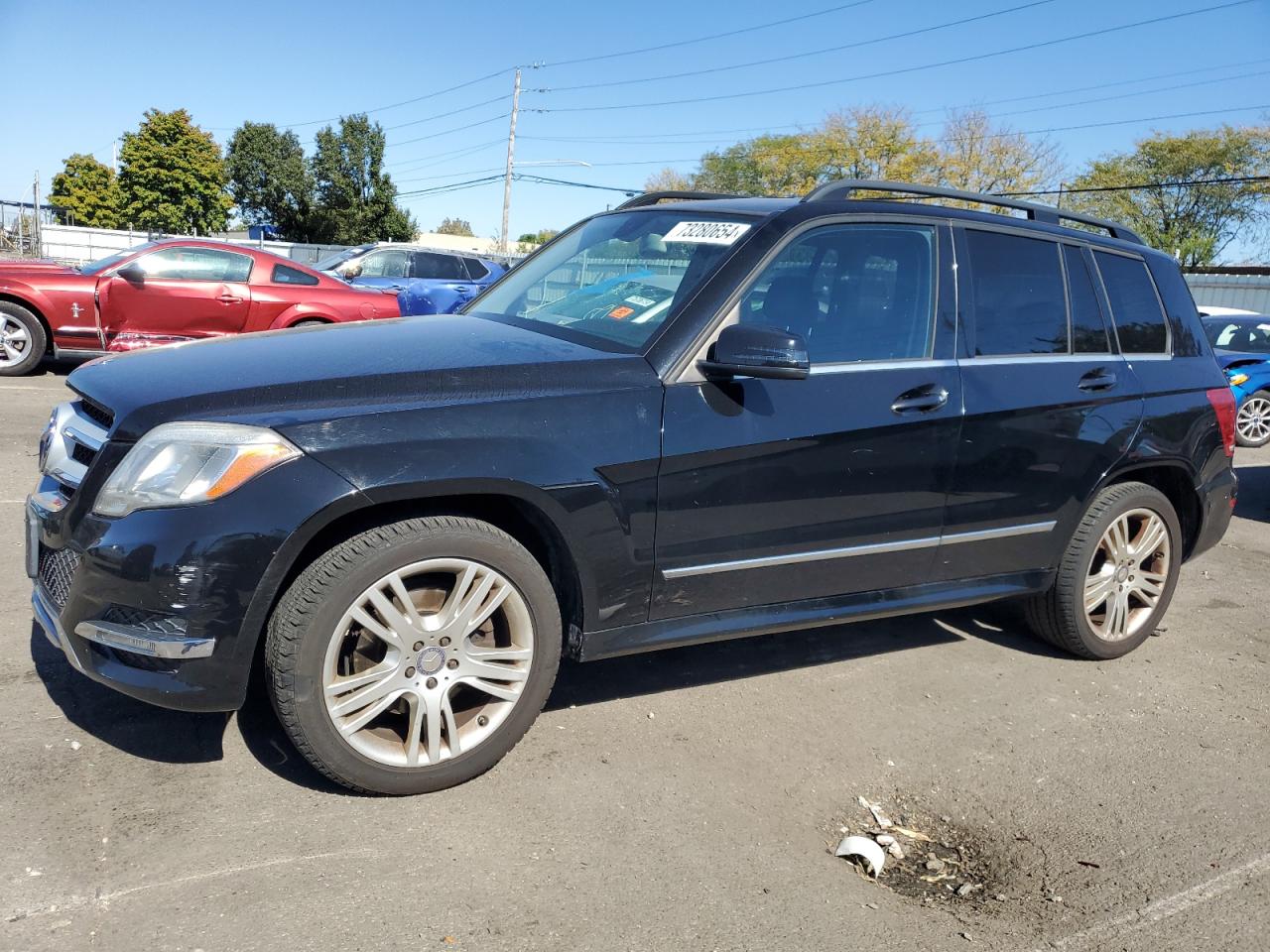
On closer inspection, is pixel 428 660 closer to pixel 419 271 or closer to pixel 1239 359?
pixel 1239 359

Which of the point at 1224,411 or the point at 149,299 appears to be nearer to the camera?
the point at 1224,411

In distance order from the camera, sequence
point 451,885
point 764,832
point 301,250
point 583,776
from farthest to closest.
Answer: point 301,250, point 583,776, point 764,832, point 451,885

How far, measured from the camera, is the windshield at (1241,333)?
13.0m

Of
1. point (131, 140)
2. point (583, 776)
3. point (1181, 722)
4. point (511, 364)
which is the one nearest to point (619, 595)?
point (583, 776)

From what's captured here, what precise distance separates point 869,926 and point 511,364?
1.89m

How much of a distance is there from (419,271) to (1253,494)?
46.1 feet

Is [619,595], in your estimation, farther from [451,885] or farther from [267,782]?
[267,782]

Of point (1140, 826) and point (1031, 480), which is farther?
point (1031, 480)

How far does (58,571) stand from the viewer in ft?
9.69

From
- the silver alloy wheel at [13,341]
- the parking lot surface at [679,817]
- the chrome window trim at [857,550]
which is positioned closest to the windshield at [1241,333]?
the parking lot surface at [679,817]

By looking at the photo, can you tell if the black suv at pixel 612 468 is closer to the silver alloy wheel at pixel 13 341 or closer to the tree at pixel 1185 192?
the silver alloy wheel at pixel 13 341

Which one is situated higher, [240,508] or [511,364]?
[511,364]

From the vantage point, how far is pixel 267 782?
3115 millimetres

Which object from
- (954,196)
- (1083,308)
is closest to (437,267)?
(954,196)
